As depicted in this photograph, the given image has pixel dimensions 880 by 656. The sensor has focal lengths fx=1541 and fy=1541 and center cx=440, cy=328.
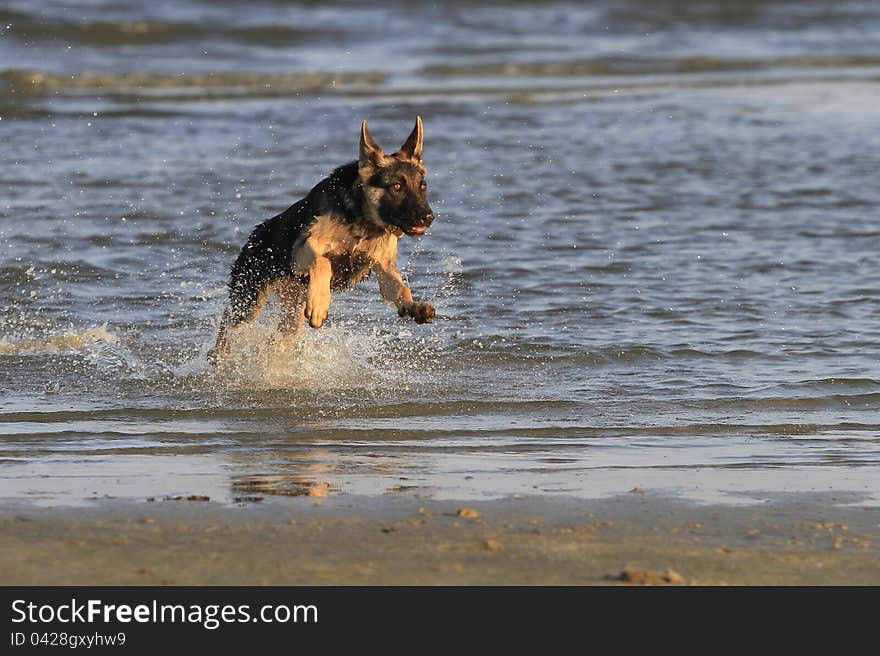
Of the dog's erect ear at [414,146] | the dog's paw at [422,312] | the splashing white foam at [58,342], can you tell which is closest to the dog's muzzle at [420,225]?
the dog's paw at [422,312]

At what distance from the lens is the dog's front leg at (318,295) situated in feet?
24.4

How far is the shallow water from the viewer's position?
242 inches

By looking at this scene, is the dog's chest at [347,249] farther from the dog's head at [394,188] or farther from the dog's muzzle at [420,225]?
the dog's muzzle at [420,225]

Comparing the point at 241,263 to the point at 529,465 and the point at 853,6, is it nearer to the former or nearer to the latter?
the point at 529,465

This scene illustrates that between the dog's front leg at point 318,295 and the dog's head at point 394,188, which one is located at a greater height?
the dog's head at point 394,188

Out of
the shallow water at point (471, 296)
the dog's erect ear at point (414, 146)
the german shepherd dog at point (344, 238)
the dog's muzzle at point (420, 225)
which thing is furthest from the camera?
the dog's erect ear at point (414, 146)

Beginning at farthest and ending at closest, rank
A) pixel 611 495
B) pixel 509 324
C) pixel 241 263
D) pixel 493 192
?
pixel 493 192, pixel 509 324, pixel 241 263, pixel 611 495

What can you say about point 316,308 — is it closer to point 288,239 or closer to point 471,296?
point 288,239

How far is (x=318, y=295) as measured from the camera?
24.4 feet

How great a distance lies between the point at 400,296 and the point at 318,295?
0.46 metres

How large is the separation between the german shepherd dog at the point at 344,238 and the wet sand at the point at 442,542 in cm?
222
